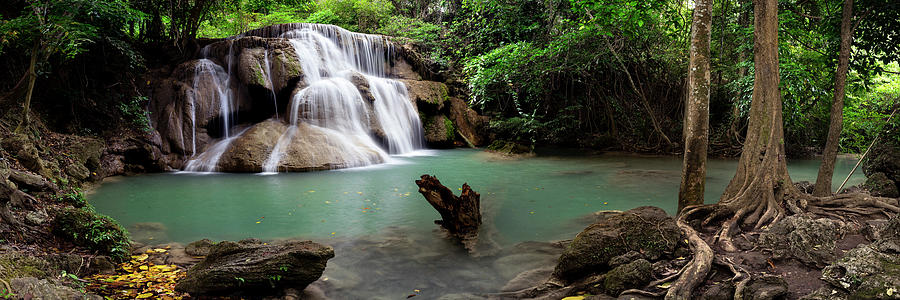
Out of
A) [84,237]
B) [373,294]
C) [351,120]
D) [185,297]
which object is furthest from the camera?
[351,120]

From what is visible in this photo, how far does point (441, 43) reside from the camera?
750 inches

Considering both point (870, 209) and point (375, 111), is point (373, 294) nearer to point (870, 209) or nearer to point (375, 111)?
point (870, 209)

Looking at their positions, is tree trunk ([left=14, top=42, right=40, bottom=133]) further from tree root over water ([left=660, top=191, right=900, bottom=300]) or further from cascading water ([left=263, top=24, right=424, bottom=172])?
tree root over water ([left=660, top=191, right=900, bottom=300])

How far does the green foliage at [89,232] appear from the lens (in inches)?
171

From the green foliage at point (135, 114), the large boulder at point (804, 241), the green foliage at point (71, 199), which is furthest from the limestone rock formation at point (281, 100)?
the large boulder at point (804, 241)

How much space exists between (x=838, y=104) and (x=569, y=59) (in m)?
8.43

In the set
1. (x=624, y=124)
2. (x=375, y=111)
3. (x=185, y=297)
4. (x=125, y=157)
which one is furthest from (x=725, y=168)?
(x=125, y=157)

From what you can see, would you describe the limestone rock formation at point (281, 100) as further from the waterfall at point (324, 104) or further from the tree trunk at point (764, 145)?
the tree trunk at point (764, 145)

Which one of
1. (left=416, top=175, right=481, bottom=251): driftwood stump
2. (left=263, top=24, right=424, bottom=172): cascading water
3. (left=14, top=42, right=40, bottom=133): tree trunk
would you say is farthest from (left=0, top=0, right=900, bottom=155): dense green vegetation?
(left=416, top=175, right=481, bottom=251): driftwood stump

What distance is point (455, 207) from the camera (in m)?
5.73

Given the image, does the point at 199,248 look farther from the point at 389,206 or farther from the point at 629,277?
the point at 629,277

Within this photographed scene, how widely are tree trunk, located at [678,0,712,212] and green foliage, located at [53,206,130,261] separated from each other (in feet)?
19.7

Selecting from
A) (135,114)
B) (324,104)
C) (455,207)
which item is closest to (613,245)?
(455,207)

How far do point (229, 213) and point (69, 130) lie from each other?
18.5 feet
